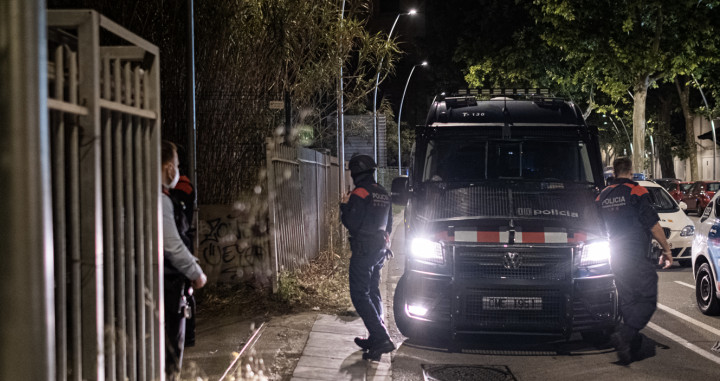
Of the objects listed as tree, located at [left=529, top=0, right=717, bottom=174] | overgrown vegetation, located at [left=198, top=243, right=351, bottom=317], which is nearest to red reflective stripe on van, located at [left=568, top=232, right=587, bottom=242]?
overgrown vegetation, located at [left=198, top=243, right=351, bottom=317]

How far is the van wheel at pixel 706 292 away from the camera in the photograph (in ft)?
28.6

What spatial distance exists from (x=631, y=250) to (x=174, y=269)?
4462 millimetres

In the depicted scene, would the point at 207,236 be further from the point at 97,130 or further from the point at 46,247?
the point at 46,247

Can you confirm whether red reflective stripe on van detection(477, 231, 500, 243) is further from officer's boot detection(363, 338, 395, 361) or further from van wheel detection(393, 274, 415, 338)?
officer's boot detection(363, 338, 395, 361)

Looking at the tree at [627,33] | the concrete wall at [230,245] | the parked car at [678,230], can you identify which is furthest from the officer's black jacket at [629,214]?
the tree at [627,33]

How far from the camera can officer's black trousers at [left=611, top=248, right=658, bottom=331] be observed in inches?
273

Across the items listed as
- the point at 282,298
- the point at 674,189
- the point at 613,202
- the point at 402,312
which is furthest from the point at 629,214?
the point at 674,189

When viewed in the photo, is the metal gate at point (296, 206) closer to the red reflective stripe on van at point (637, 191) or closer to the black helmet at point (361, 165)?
the black helmet at point (361, 165)

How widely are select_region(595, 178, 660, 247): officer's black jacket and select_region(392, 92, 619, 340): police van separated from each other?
6.5 inches

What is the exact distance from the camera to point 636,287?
7039 mm

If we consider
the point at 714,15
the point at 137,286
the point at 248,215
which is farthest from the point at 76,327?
the point at 714,15

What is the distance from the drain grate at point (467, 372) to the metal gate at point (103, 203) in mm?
2789

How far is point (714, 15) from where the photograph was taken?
24.9 meters

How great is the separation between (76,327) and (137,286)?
Answer: 705 mm
